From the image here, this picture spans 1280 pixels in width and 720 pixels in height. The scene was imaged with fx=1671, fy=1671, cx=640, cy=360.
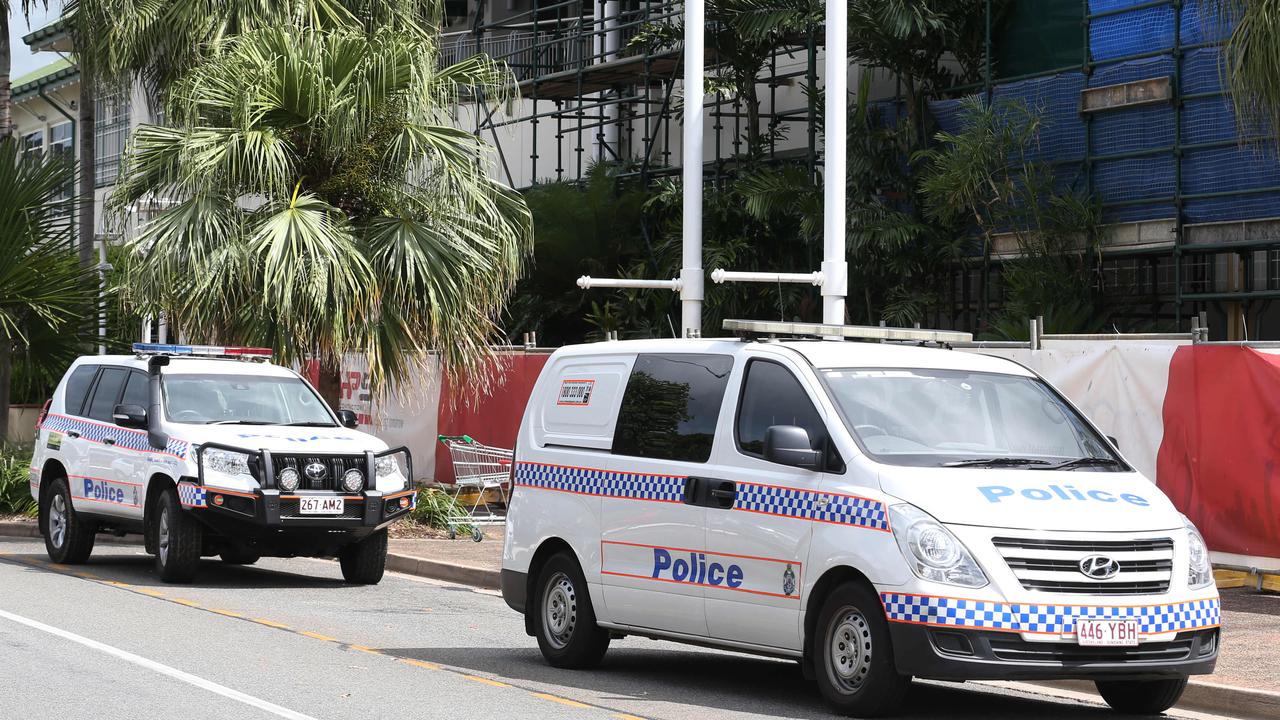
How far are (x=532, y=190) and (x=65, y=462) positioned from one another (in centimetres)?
1327

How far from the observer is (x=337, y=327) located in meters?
18.4

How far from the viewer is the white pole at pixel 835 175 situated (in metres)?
15.3

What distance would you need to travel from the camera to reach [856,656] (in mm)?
8445

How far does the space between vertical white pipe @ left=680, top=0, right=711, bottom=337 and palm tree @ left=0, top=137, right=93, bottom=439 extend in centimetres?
1015

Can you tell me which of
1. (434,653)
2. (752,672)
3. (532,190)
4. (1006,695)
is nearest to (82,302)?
(532,190)

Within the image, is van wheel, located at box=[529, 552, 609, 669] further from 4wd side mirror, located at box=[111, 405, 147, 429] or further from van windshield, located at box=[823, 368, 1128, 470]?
4wd side mirror, located at box=[111, 405, 147, 429]

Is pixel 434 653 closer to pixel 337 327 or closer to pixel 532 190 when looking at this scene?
pixel 337 327

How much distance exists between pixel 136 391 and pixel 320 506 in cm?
265

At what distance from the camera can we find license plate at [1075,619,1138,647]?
8.05 meters

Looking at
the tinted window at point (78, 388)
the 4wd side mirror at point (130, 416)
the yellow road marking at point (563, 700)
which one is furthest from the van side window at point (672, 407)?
the tinted window at point (78, 388)

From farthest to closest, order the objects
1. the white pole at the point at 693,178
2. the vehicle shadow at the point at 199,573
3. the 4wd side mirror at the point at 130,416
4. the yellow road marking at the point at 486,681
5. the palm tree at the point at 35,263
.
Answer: the palm tree at the point at 35,263 < the white pole at the point at 693,178 < the vehicle shadow at the point at 199,573 < the 4wd side mirror at the point at 130,416 < the yellow road marking at the point at 486,681

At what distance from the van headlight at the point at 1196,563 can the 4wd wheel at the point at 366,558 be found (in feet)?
28.3

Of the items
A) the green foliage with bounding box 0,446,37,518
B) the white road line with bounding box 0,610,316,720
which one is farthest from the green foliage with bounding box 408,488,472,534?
the white road line with bounding box 0,610,316,720

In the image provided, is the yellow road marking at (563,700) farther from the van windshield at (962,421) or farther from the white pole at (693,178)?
the white pole at (693,178)
